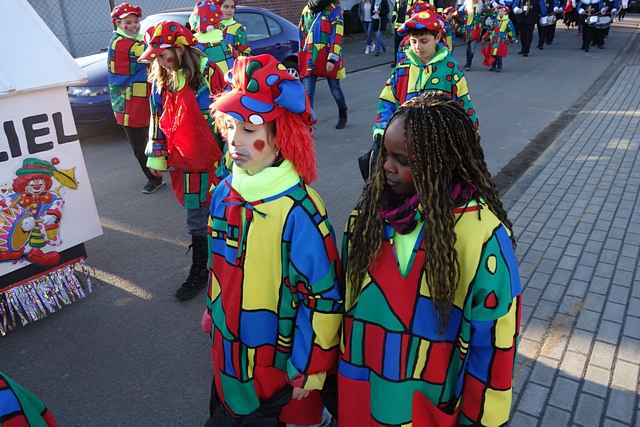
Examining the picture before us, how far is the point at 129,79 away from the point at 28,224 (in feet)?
7.82

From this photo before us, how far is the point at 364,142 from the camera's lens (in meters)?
7.06

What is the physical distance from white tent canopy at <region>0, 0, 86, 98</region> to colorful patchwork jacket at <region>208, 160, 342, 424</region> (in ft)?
6.33

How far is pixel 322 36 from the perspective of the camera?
703 centimetres

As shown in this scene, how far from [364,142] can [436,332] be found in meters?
5.74

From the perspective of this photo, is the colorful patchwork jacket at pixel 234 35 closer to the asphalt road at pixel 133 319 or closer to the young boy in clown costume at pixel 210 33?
the young boy in clown costume at pixel 210 33

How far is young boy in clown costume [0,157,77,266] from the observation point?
10.2 feet

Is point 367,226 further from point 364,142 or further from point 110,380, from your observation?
point 364,142

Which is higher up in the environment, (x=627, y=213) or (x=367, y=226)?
(x=367, y=226)

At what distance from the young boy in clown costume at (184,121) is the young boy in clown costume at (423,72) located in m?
1.14

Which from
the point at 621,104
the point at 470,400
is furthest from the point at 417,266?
the point at 621,104

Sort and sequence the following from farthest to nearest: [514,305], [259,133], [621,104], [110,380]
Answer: [621,104], [110,380], [259,133], [514,305]

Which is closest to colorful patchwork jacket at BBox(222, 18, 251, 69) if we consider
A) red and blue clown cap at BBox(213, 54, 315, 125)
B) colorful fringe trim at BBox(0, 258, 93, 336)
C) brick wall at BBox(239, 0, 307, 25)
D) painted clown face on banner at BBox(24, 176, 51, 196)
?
painted clown face on banner at BBox(24, 176, 51, 196)

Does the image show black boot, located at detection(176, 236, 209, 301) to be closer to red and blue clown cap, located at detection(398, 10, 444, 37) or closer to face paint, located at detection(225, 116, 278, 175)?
face paint, located at detection(225, 116, 278, 175)

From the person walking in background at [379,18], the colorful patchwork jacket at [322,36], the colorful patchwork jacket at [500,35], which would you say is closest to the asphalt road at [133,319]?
the colorful patchwork jacket at [322,36]
